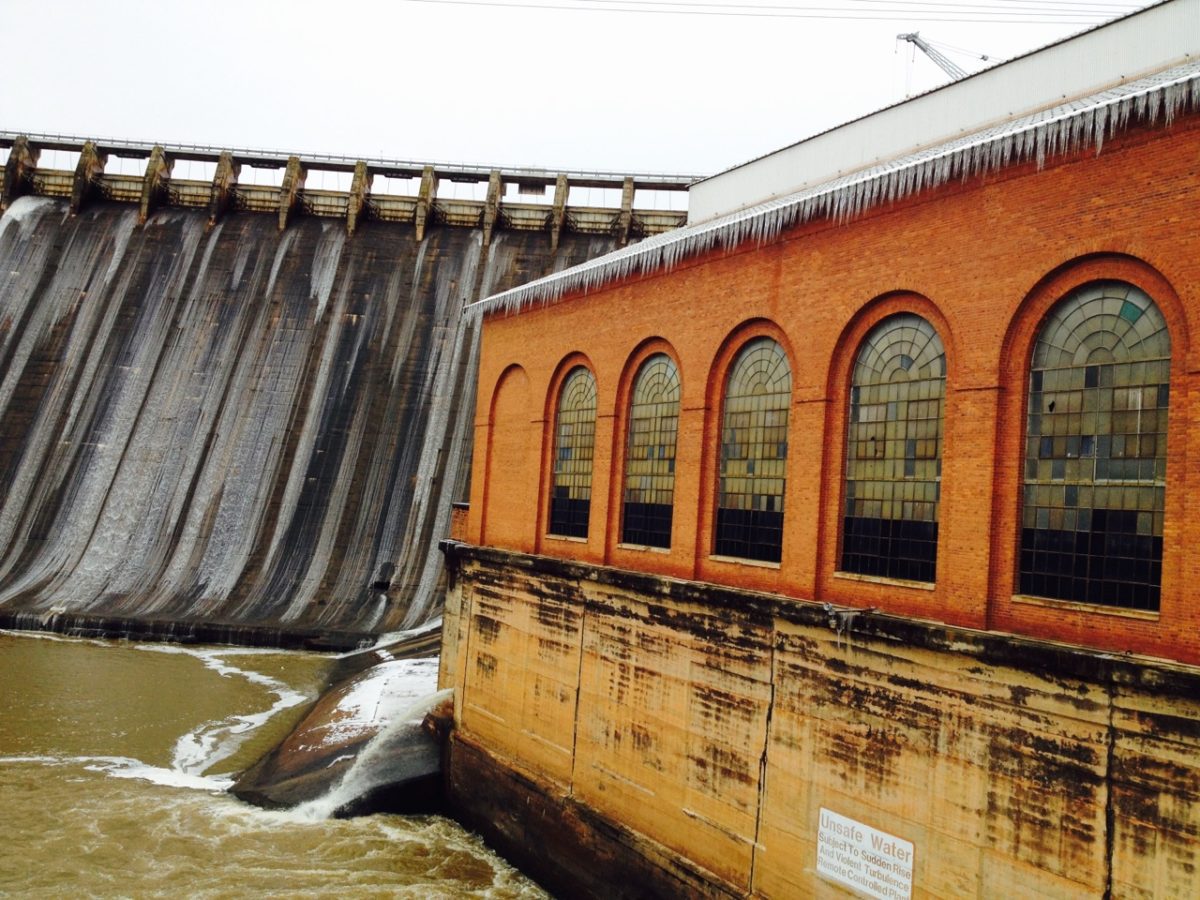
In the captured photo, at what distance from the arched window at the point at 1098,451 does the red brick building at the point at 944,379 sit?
0.06 feet

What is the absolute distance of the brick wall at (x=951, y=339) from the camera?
7809 millimetres

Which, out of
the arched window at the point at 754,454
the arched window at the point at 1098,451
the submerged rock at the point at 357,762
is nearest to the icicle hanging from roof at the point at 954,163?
the arched window at the point at 1098,451

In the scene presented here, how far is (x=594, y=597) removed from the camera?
1377 cm

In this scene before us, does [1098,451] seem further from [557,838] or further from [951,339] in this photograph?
[557,838]

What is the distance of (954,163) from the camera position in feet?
31.2

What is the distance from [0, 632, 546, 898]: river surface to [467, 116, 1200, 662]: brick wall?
4885 mm

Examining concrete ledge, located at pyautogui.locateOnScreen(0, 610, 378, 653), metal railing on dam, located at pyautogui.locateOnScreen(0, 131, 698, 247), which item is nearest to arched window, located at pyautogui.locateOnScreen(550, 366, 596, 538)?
concrete ledge, located at pyautogui.locateOnScreen(0, 610, 378, 653)

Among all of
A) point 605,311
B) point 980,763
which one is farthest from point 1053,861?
point 605,311

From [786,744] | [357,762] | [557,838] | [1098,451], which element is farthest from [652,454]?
[357,762]

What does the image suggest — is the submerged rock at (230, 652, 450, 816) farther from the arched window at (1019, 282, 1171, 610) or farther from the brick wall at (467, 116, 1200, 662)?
the arched window at (1019, 282, 1171, 610)

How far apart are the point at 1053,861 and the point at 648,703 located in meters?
5.48

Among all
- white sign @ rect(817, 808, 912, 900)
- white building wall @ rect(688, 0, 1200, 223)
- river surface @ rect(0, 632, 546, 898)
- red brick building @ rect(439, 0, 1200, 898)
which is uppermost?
white building wall @ rect(688, 0, 1200, 223)

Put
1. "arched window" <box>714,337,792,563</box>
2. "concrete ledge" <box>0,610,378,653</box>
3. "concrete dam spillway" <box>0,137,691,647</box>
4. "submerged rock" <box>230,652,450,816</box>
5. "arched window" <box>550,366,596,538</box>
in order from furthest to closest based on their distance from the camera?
"concrete dam spillway" <box>0,137,691,647</box>
"concrete ledge" <box>0,610,378,653</box>
"submerged rock" <box>230,652,450,816</box>
"arched window" <box>550,366,596,538</box>
"arched window" <box>714,337,792,563</box>

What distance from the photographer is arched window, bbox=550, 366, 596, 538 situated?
15.2 metres
